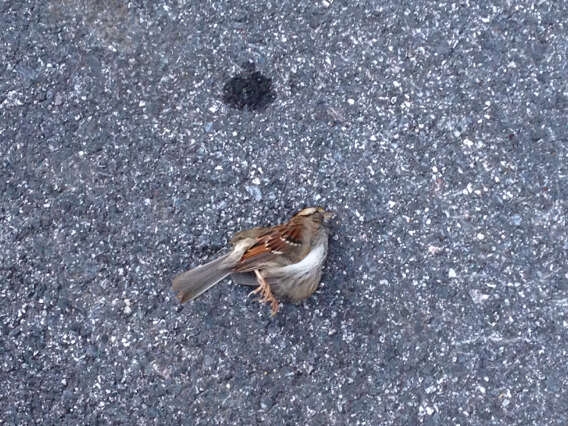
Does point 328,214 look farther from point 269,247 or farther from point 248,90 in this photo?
point 248,90

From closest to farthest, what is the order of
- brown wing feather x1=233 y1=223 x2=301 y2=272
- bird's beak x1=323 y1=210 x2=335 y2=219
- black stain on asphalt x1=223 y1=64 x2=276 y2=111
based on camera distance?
brown wing feather x1=233 y1=223 x2=301 y2=272 < bird's beak x1=323 y1=210 x2=335 y2=219 < black stain on asphalt x1=223 y1=64 x2=276 y2=111

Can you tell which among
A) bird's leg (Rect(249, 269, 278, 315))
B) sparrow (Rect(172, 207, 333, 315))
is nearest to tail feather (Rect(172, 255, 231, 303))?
sparrow (Rect(172, 207, 333, 315))

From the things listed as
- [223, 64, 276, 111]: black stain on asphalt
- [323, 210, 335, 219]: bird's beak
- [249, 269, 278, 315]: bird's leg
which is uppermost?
[223, 64, 276, 111]: black stain on asphalt

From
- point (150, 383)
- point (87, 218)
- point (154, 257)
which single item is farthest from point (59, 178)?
point (150, 383)

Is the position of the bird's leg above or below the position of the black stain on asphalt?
below

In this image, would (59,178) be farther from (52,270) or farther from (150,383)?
(150,383)

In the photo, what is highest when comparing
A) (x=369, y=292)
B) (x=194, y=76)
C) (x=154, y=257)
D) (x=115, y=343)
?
(x=194, y=76)

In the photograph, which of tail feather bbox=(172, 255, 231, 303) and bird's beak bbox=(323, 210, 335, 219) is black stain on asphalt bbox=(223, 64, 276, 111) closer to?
bird's beak bbox=(323, 210, 335, 219)
